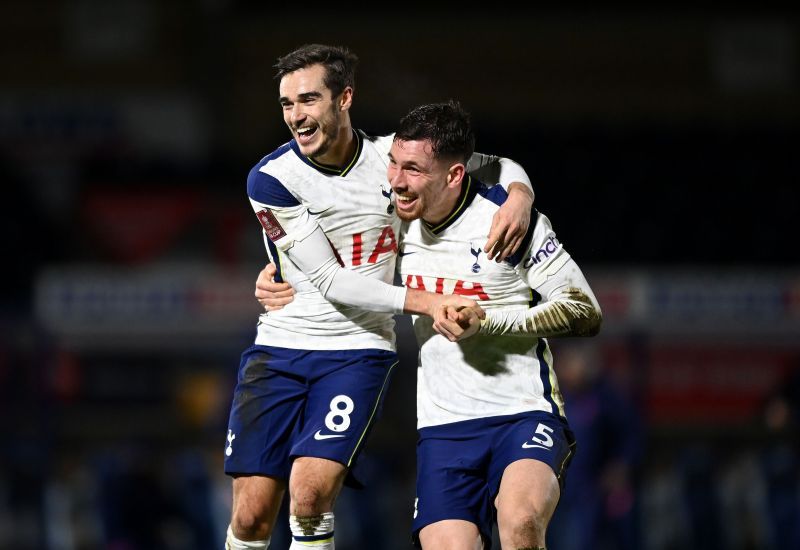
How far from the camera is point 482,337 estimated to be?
4.34 metres

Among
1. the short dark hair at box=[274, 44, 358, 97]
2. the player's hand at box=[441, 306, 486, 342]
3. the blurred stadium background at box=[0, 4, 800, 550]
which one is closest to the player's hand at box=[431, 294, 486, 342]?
the player's hand at box=[441, 306, 486, 342]

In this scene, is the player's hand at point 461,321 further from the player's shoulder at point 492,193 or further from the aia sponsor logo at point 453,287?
the player's shoulder at point 492,193

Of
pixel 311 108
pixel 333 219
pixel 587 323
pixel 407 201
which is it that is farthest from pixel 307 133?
pixel 587 323

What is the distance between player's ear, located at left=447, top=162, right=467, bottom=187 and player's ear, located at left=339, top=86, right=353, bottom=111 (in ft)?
1.44

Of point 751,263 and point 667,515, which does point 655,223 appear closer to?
point 751,263

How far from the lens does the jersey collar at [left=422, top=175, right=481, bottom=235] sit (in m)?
4.34

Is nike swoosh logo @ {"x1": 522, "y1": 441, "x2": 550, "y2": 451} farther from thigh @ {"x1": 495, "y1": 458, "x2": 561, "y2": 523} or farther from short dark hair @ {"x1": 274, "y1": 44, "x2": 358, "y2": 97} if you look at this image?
short dark hair @ {"x1": 274, "y1": 44, "x2": 358, "y2": 97}

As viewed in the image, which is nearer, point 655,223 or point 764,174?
point 655,223

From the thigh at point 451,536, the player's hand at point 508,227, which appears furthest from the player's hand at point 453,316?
the thigh at point 451,536

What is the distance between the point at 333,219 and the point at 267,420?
0.75m

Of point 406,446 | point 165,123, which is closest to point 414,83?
point 165,123

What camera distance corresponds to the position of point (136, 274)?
1037 cm

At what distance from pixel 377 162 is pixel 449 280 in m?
0.51

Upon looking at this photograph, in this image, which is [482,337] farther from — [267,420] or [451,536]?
[267,420]
